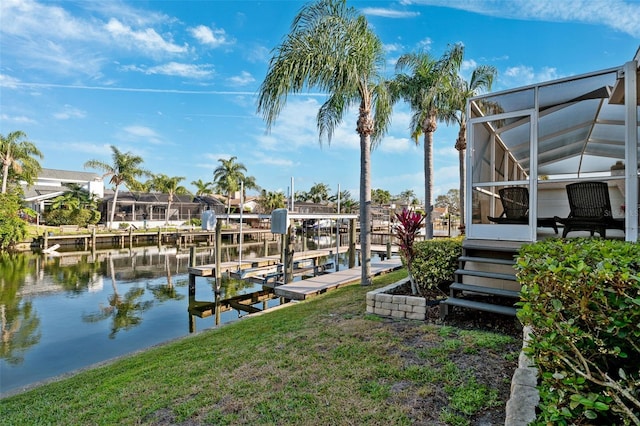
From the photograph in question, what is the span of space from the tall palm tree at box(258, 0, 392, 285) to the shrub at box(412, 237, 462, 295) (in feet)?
8.66

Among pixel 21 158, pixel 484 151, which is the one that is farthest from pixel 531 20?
pixel 21 158

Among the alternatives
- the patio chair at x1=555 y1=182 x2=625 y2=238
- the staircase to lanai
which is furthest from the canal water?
the patio chair at x1=555 y1=182 x2=625 y2=238

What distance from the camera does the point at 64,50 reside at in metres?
12.2

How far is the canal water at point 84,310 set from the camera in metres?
7.64

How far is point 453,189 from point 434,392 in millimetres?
63828

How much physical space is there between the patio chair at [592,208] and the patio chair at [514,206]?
532 mm

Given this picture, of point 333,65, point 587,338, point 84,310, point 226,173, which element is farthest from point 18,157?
point 587,338

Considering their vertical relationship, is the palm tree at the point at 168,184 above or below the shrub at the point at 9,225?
above

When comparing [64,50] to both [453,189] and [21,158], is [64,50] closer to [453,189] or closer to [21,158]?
[21,158]

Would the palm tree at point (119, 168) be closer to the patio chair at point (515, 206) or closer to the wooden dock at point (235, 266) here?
the wooden dock at point (235, 266)

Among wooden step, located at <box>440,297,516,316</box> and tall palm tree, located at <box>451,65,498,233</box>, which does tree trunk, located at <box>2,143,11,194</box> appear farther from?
wooden step, located at <box>440,297,516,316</box>

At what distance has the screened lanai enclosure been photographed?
4652mm

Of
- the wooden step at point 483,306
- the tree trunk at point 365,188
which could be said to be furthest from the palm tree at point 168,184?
the wooden step at point 483,306

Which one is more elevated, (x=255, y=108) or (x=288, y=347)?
(x=255, y=108)
